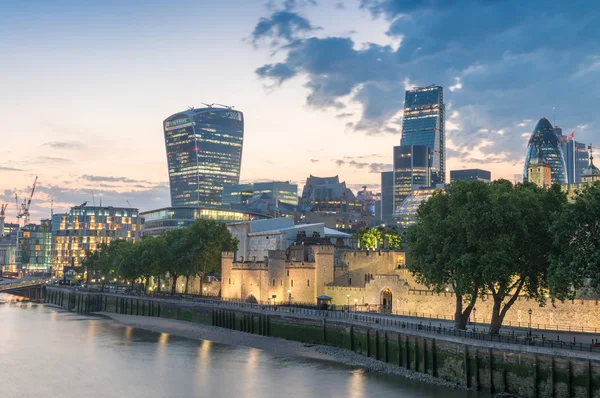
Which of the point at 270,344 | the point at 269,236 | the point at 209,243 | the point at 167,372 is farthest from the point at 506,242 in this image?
the point at 269,236

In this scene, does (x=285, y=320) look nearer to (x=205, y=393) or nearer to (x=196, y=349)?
(x=196, y=349)

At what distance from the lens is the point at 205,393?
5547cm

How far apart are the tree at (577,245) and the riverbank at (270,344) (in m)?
11.6

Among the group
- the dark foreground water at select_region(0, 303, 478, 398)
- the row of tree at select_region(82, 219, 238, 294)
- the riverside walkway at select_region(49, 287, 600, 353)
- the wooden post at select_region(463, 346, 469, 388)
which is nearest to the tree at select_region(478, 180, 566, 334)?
the riverside walkway at select_region(49, 287, 600, 353)

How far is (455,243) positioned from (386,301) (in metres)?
30.0

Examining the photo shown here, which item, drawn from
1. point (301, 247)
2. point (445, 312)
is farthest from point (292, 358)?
point (301, 247)

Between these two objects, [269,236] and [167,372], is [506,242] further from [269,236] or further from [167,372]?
[269,236]

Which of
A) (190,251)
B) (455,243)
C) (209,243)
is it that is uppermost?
(209,243)

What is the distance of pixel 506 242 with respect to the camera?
199 feet

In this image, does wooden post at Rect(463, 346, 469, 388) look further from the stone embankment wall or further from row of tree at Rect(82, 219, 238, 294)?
row of tree at Rect(82, 219, 238, 294)

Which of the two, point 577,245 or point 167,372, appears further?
point 167,372

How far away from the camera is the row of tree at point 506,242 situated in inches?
2157

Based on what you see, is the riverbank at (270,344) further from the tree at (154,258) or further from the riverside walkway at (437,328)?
the tree at (154,258)

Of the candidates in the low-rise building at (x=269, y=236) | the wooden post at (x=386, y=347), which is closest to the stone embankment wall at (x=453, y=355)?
the wooden post at (x=386, y=347)
